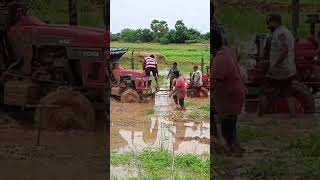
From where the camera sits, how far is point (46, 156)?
4457mm

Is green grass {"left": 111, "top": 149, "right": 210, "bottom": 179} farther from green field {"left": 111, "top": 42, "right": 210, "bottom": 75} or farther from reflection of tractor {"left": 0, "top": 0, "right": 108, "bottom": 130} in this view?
green field {"left": 111, "top": 42, "right": 210, "bottom": 75}

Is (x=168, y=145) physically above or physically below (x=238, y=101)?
below

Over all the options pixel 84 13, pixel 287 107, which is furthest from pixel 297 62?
pixel 84 13

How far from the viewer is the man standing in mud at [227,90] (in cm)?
428

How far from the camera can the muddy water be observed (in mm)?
→ 9008

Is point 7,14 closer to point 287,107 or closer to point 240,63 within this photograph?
point 240,63

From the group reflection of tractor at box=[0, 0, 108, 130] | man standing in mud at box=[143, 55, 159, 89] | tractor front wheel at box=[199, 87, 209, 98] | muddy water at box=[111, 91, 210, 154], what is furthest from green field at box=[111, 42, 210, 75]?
reflection of tractor at box=[0, 0, 108, 130]

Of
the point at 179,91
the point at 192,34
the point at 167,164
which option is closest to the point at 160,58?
the point at 192,34

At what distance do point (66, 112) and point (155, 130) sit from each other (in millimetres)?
6634

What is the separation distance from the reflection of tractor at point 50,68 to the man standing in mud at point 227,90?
892 mm

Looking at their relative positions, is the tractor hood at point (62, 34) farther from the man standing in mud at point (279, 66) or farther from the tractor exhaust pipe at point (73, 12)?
the man standing in mud at point (279, 66)

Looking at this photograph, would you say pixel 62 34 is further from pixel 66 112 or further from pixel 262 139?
pixel 262 139

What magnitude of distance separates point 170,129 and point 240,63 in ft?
22.9

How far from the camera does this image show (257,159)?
4.35m
